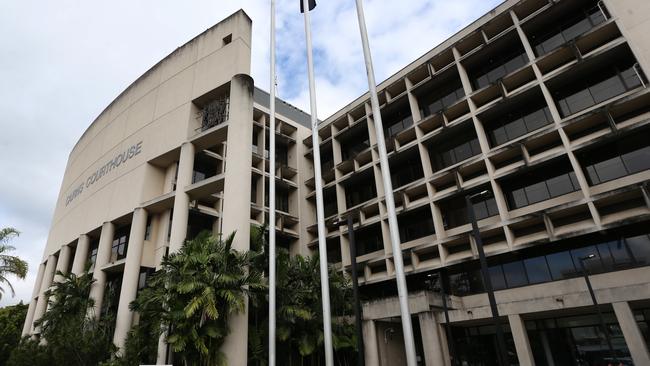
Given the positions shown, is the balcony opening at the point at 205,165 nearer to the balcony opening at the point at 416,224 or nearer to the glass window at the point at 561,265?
the balcony opening at the point at 416,224

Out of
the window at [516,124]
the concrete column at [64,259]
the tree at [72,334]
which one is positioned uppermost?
the window at [516,124]

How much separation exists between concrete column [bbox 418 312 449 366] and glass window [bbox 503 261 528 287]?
6581 millimetres

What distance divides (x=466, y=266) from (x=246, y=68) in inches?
805

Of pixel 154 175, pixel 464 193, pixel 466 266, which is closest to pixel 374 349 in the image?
pixel 466 266

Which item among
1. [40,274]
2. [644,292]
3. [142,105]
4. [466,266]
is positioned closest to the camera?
[644,292]

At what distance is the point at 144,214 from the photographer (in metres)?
26.5

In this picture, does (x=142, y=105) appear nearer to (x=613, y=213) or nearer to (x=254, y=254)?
(x=254, y=254)

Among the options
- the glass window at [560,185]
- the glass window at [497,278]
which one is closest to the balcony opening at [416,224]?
the glass window at [497,278]

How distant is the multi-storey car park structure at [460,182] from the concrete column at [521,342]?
0.27 ft

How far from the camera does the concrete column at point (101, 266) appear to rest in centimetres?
2684

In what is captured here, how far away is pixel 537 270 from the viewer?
2412cm

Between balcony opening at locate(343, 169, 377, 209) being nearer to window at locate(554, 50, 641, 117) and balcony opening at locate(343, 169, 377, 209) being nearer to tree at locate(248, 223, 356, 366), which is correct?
tree at locate(248, 223, 356, 366)

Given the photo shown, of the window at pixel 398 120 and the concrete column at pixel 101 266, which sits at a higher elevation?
the window at pixel 398 120

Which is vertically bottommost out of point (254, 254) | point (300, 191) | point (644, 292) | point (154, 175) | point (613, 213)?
point (644, 292)
